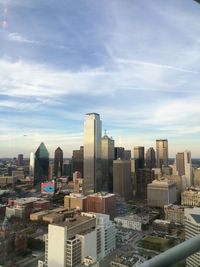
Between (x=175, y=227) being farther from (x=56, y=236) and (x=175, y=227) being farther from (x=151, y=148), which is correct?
(x=151, y=148)

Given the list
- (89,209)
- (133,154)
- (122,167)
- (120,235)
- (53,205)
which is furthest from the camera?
(133,154)

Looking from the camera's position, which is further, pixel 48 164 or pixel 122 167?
pixel 48 164

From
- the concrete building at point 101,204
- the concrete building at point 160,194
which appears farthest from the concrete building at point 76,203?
the concrete building at point 160,194

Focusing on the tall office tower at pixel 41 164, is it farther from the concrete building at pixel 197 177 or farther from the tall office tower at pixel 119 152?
the concrete building at pixel 197 177

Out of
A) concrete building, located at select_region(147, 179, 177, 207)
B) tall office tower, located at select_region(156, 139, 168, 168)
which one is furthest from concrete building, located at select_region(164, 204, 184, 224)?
tall office tower, located at select_region(156, 139, 168, 168)

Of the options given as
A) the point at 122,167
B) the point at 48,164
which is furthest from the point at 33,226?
the point at 48,164

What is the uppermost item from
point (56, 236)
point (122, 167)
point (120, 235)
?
point (122, 167)
